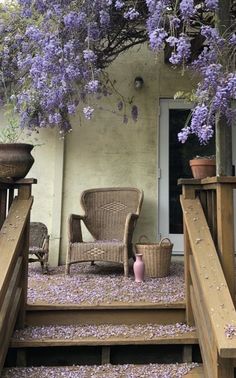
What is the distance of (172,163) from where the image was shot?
5.14 m

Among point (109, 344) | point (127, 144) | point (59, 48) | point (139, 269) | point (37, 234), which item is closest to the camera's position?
point (109, 344)

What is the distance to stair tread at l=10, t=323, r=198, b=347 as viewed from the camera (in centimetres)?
263

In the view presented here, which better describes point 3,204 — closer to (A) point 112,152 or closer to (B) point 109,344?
(B) point 109,344

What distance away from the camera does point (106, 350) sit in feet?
8.74

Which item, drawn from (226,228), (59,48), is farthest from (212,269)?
(59,48)

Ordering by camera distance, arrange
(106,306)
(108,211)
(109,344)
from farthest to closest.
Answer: (108,211), (106,306), (109,344)

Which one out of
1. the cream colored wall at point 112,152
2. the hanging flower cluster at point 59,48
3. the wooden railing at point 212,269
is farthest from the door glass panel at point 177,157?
the wooden railing at point 212,269

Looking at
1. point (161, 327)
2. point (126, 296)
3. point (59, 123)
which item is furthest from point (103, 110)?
point (161, 327)

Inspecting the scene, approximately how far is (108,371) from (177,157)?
3130 mm

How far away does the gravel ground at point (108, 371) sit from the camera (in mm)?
2461

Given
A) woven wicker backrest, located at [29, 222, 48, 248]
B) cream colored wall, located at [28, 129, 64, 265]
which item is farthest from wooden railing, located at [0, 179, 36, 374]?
cream colored wall, located at [28, 129, 64, 265]

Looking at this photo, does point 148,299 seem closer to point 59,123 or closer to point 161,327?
point 161,327

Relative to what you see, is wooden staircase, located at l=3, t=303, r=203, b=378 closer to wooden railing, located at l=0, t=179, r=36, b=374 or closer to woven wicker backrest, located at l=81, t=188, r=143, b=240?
wooden railing, located at l=0, t=179, r=36, b=374

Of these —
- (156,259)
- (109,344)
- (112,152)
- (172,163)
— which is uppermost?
(112,152)
